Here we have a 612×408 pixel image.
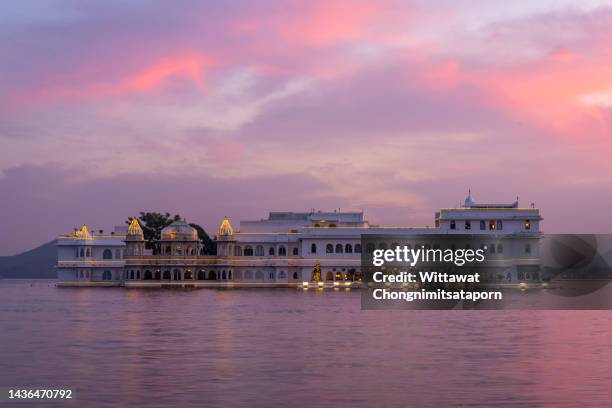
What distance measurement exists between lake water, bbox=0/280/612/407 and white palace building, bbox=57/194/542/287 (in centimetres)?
6114

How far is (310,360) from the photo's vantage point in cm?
3319

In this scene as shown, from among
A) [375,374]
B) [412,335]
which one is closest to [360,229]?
[412,335]

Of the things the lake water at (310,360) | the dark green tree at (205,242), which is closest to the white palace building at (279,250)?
the dark green tree at (205,242)

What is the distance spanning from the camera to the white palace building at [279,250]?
385 feet

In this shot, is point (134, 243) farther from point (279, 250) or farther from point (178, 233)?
point (279, 250)

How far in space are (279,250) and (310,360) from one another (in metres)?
90.9

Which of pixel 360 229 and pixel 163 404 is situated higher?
pixel 360 229

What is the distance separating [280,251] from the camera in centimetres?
12406

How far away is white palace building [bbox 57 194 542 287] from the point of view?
117 metres

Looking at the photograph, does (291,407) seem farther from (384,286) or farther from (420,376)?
(384,286)

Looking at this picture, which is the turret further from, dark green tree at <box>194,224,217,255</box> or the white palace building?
dark green tree at <box>194,224,217,255</box>

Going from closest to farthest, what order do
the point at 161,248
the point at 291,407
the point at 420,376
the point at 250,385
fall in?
the point at 291,407 < the point at 250,385 < the point at 420,376 < the point at 161,248

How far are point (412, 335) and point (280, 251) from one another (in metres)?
80.5

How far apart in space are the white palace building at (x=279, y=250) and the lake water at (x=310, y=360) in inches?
2407
